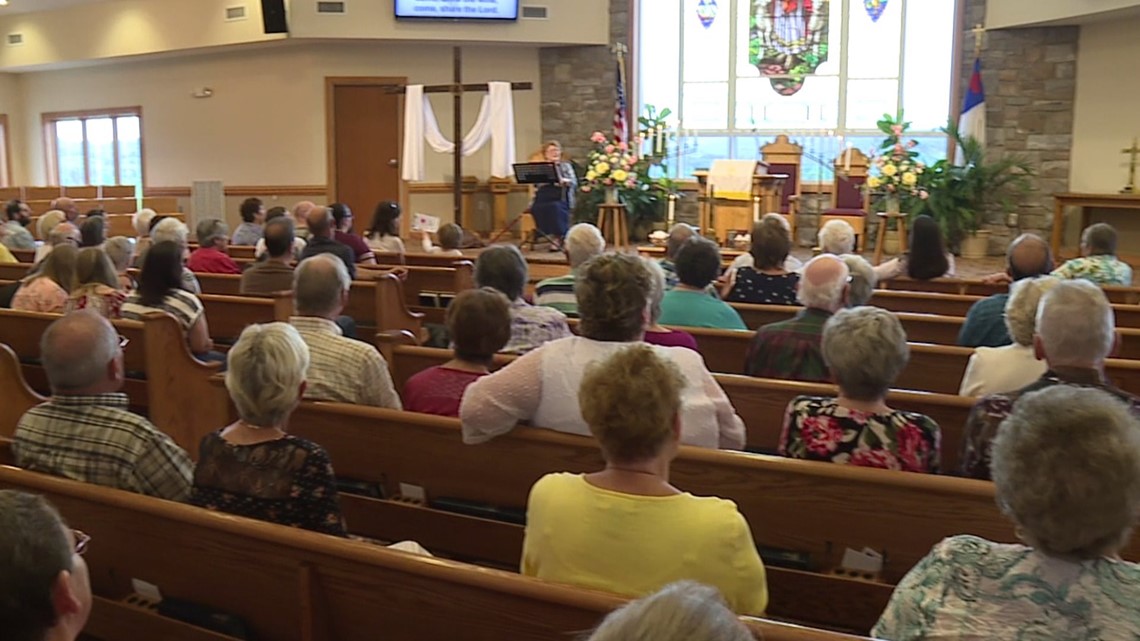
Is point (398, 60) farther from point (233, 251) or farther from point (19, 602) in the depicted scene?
point (19, 602)

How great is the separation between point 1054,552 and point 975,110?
31.7 feet

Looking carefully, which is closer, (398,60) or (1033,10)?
(1033,10)

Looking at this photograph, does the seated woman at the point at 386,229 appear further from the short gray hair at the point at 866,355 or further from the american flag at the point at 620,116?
the short gray hair at the point at 866,355


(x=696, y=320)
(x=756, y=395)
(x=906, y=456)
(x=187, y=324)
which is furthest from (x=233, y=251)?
(x=906, y=456)

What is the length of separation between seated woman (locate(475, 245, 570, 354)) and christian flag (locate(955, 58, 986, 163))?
7851mm

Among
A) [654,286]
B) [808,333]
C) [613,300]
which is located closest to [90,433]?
[613,300]

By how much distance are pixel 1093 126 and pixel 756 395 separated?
27.9 ft

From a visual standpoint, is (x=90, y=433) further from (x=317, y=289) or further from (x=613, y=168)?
(x=613, y=168)

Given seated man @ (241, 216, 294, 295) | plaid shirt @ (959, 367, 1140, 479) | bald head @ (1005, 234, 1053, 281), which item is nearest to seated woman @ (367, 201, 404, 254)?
seated man @ (241, 216, 294, 295)

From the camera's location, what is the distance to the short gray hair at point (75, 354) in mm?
2219

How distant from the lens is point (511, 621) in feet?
4.98

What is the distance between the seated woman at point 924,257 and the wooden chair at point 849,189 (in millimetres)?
4797

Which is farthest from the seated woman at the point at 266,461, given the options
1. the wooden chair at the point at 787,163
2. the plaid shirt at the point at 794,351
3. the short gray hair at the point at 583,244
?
the wooden chair at the point at 787,163

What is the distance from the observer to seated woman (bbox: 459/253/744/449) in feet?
7.75
